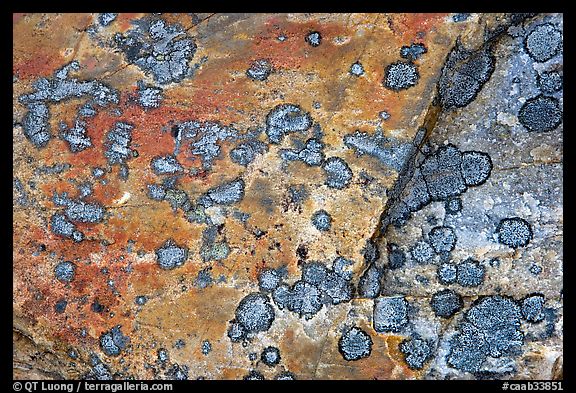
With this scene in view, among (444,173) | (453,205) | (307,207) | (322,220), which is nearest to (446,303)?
(453,205)

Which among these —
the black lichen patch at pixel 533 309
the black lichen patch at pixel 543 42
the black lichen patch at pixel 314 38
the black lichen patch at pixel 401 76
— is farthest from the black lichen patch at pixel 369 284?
the black lichen patch at pixel 543 42

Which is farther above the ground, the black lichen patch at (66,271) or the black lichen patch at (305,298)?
the black lichen patch at (305,298)

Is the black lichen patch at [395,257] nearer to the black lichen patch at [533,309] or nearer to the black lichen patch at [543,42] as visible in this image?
the black lichen patch at [533,309]

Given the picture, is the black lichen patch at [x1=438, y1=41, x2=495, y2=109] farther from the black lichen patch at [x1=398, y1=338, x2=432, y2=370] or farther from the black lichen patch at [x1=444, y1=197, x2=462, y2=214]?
the black lichen patch at [x1=398, y1=338, x2=432, y2=370]

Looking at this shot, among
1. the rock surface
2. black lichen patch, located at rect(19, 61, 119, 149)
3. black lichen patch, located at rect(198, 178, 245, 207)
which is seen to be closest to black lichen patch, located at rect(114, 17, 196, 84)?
the rock surface

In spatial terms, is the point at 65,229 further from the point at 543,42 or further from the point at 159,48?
the point at 543,42

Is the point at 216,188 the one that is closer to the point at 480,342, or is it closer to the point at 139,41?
the point at 139,41

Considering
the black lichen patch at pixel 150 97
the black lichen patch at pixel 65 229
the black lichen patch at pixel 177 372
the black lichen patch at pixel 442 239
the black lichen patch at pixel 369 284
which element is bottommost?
the black lichen patch at pixel 177 372
